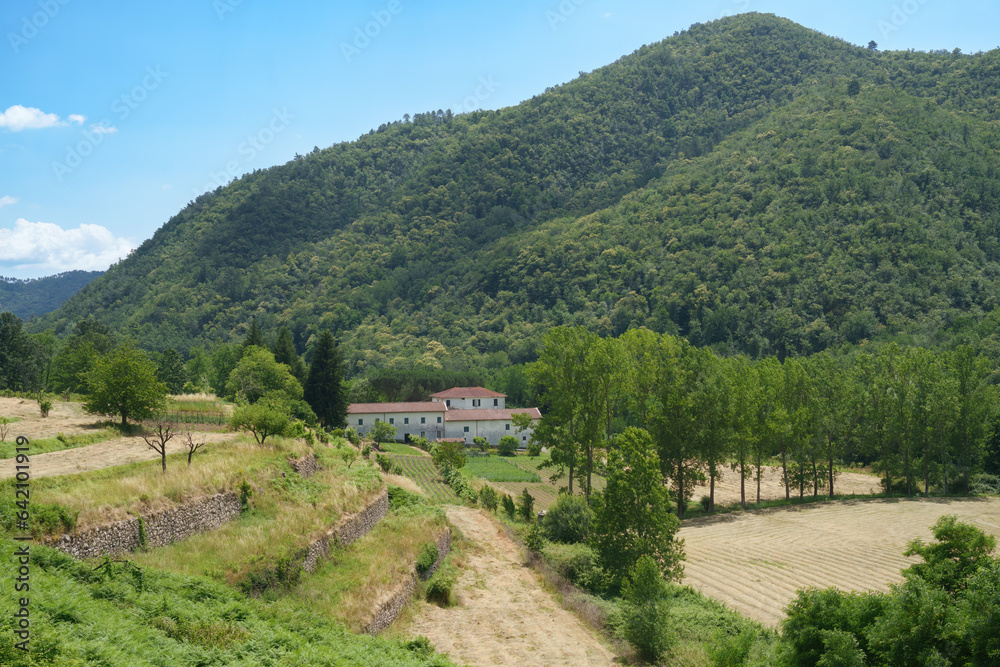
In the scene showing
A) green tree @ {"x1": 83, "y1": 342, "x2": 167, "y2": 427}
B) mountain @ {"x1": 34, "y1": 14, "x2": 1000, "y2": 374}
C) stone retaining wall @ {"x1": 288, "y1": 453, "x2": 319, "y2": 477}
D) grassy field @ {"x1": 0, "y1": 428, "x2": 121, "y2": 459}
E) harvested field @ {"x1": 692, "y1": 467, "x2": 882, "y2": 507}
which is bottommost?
harvested field @ {"x1": 692, "y1": 467, "x2": 882, "y2": 507}

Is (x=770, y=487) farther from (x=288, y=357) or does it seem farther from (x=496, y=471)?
(x=288, y=357)

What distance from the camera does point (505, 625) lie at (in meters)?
21.3

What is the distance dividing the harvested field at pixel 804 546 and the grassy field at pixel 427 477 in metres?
15.6

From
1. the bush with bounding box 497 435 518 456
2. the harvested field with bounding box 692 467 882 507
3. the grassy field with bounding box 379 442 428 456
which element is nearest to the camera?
the harvested field with bounding box 692 467 882 507

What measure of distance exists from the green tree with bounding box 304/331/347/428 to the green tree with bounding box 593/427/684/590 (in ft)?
141

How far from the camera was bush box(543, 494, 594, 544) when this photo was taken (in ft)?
107

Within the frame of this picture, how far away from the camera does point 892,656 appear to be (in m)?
13.0

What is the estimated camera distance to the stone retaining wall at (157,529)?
1404 centimetres

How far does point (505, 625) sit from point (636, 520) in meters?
7.78

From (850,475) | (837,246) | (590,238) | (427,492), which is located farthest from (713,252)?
(427,492)

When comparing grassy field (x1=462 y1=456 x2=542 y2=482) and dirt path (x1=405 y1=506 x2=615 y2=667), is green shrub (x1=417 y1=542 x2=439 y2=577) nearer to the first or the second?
dirt path (x1=405 y1=506 x2=615 y2=667)

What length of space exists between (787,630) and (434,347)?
13732cm

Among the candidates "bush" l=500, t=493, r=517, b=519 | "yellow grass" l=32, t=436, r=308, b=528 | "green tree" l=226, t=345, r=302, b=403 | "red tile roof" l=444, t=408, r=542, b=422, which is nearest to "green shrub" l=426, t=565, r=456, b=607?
"yellow grass" l=32, t=436, r=308, b=528

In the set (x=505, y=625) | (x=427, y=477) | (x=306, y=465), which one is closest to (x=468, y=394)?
(x=427, y=477)
